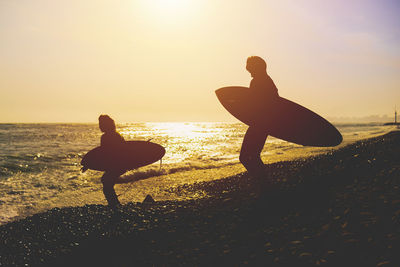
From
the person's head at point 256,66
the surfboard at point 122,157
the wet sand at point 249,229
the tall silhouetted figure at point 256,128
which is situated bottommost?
the wet sand at point 249,229

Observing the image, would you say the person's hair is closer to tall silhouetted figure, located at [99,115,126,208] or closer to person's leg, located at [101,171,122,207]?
tall silhouetted figure, located at [99,115,126,208]

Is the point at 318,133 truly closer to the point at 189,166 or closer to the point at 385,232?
the point at 385,232

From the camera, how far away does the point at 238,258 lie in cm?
375

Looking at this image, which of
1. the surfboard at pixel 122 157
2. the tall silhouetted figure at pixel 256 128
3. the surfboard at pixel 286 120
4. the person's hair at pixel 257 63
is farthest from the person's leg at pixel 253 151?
the surfboard at pixel 122 157

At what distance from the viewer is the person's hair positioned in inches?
241

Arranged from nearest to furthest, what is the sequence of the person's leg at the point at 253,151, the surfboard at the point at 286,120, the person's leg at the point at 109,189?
the person's leg at the point at 253,151 < the surfboard at the point at 286,120 < the person's leg at the point at 109,189

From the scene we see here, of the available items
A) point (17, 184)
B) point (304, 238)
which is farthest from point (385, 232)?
→ point (17, 184)

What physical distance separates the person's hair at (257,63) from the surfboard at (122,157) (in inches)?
166

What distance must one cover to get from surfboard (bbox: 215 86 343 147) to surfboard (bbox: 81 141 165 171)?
3.19 m

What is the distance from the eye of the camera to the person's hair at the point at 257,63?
611cm

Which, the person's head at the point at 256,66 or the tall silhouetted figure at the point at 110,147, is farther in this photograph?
the tall silhouetted figure at the point at 110,147

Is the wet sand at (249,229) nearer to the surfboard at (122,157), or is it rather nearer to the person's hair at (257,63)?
the surfboard at (122,157)

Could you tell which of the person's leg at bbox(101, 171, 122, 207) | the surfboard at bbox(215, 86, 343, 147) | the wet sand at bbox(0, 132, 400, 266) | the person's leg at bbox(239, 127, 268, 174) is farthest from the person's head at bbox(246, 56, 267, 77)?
the person's leg at bbox(101, 171, 122, 207)

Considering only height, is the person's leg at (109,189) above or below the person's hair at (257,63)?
below
